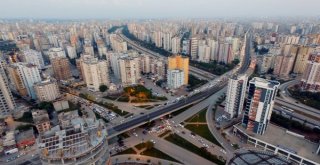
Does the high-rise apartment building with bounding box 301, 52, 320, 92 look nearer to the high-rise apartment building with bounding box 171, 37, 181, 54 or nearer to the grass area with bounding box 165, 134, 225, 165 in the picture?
the grass area with bounding box 165, 134, 225, 165

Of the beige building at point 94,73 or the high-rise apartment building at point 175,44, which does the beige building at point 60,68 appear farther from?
the high-rise apartment building at point 175,44

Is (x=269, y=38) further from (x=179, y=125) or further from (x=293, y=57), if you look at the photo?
(x=179, y=125)

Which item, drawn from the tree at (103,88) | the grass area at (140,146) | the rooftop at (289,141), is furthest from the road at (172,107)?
the tree at (103,88)

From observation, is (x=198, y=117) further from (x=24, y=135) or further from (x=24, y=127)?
(x=24, y=127)

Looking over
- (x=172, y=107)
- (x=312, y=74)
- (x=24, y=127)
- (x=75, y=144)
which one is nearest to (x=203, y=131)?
(x=172, y=107)

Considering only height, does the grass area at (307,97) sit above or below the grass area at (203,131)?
above

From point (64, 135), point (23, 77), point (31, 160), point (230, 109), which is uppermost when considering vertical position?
point (64, 135)

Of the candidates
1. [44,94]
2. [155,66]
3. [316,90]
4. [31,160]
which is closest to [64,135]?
[31,160]
